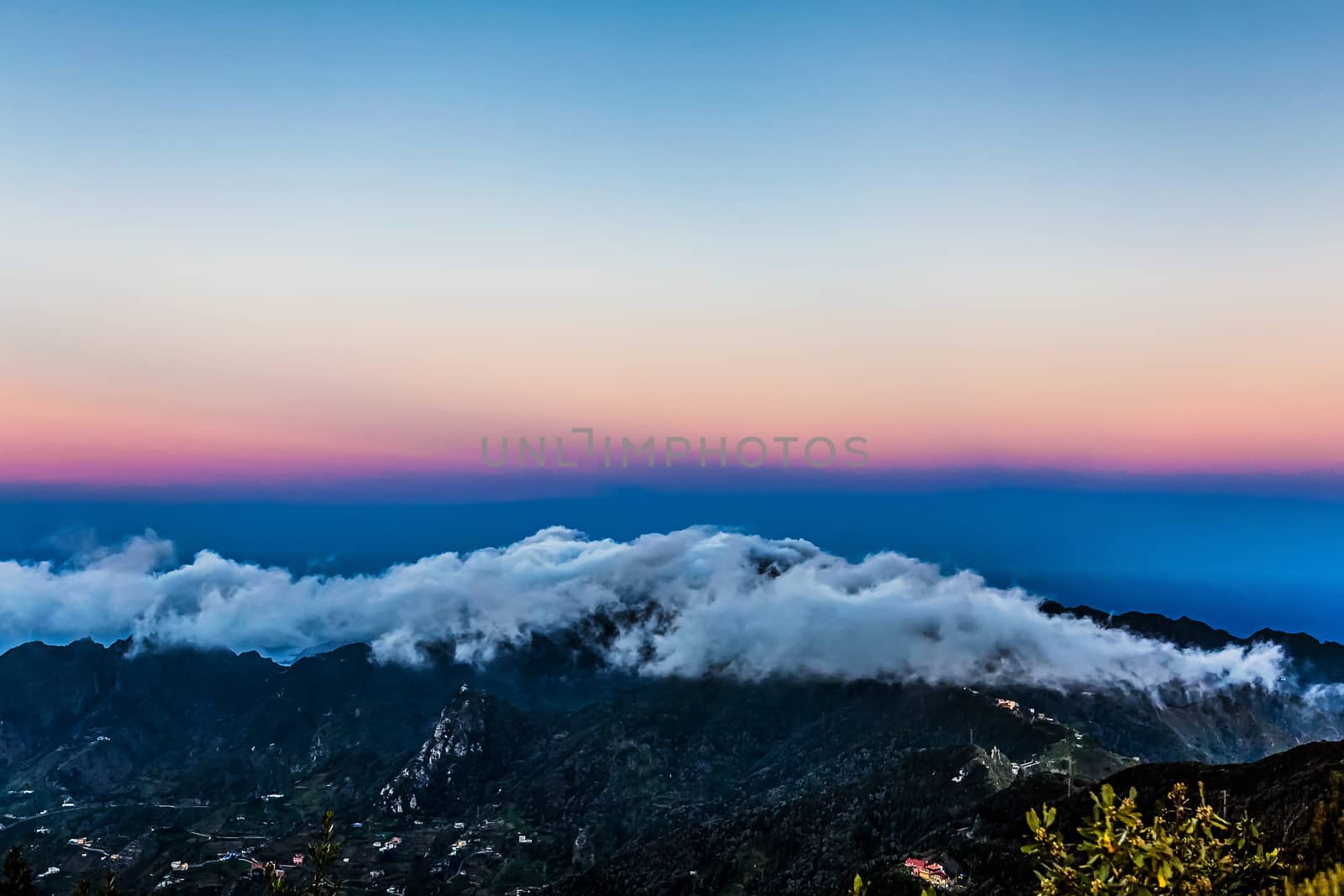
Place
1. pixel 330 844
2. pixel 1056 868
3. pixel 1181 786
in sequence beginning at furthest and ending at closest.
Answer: pixel 330 844, pixel 1181 786, pixel 1056 868

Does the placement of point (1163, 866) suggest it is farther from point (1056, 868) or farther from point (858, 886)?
point (858, 886)

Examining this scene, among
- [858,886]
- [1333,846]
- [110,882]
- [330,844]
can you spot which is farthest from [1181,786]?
[110,882]

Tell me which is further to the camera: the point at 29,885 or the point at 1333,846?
the point at 29,885

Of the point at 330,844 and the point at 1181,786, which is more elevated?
the point at 1181,786

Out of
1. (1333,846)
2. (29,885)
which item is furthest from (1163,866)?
(29,885)

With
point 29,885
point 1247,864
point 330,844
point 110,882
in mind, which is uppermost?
point 1247,864

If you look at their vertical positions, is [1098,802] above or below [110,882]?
above

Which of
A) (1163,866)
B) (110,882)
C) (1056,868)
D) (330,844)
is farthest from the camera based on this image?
(110,882)

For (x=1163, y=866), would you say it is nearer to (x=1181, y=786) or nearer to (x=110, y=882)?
(x=1181, y=786)

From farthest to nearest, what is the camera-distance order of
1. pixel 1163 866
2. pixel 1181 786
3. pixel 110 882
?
pixel 110 882 → pixel 1181 786 → pixel 1163 866
